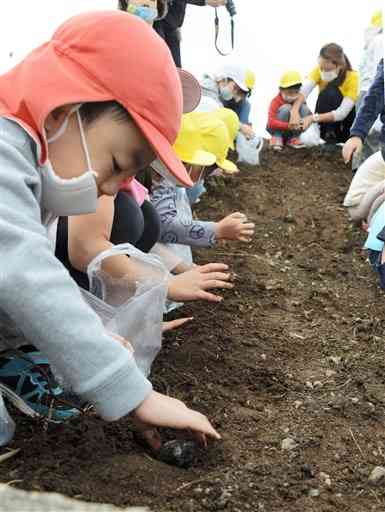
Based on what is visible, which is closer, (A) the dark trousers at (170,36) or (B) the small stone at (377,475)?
(B) the small stone at (377,475)

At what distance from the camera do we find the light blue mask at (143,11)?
11.7 ft

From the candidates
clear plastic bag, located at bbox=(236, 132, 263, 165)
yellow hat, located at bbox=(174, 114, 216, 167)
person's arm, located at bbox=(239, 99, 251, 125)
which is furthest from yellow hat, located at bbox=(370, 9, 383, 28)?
yellow hat, located at bbox=(174, 114, 216, 167)

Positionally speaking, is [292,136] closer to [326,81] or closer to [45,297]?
[326,81]

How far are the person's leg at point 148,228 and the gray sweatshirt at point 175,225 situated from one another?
24 centimetres

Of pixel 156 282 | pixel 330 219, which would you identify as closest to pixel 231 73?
pixel 330 219

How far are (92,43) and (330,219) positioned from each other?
2.98 m

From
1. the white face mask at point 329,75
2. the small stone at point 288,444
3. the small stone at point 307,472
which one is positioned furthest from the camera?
the white face mask at point 329,75

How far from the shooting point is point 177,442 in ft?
4.60

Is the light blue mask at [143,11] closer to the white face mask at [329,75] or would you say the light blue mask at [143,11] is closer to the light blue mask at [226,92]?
the light blue mask at [226,92]

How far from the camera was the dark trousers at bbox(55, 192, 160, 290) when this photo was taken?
1.74 m

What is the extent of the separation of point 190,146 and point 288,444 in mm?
1318

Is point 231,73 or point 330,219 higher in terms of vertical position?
point 231,73

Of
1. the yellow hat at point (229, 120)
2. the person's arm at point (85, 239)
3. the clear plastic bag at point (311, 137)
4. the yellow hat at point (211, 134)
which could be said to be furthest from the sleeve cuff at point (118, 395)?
the clear plastic bag at point (311, 137)

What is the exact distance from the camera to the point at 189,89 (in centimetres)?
221
